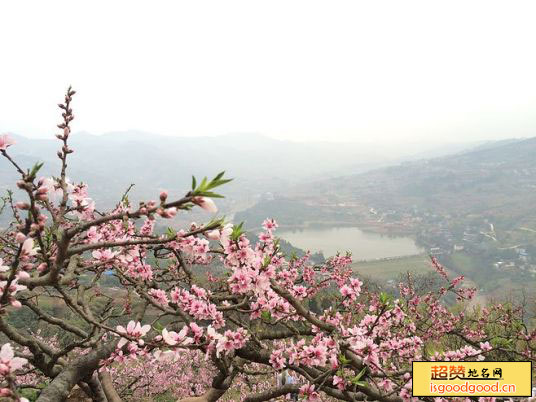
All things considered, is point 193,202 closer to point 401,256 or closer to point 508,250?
point 401,256

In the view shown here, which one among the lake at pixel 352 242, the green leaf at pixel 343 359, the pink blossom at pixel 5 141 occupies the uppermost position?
the pink blossom at pixel 5 141

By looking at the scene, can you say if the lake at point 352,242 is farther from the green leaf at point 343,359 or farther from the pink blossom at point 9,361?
the pink blossom at point 9,361

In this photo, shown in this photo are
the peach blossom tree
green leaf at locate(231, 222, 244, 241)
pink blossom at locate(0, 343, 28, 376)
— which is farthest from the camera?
green leaf at locate(231, 222, 244, 241)

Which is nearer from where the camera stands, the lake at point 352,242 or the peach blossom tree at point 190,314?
the peach blossom tree at point 190,314

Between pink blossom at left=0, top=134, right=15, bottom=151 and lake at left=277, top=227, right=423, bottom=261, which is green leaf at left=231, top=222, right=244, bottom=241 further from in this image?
lake at left=277, top=227, right=423, bottom=261

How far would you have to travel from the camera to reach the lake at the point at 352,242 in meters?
117

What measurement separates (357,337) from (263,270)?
1320mm

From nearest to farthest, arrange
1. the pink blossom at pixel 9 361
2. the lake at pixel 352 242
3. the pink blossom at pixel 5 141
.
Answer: the pink blossom at pixel 9 361
the pink blossom at pixel 5 141
the lake at pixel 352 242

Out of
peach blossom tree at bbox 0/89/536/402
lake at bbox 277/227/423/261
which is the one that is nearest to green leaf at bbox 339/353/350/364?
peach blossom tree at bbox 0/89/536/402

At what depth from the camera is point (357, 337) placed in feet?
13.0

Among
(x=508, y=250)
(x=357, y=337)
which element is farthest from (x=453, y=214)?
(x=357, y=337)

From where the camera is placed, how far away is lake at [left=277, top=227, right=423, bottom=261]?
11669cm

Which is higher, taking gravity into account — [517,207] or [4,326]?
[4,326]

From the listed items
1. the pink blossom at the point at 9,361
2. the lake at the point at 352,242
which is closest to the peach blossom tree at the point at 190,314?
the pink blossom at the point at 9,361
